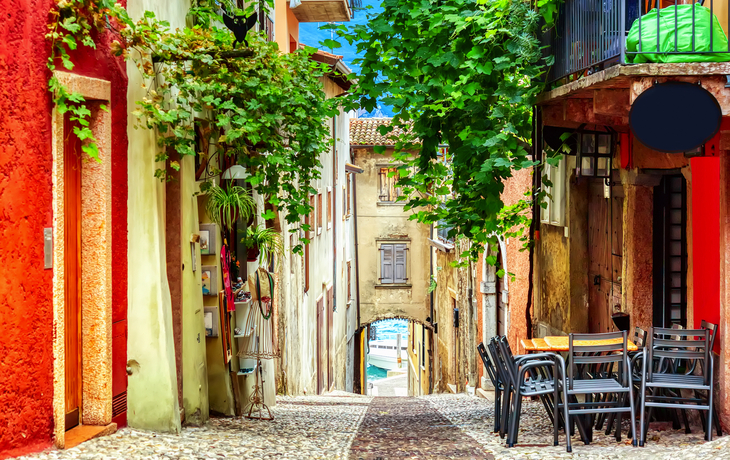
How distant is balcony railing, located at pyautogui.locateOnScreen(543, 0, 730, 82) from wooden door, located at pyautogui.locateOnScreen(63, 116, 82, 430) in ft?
14.1

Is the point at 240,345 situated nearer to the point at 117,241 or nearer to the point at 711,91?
the point at 117,241

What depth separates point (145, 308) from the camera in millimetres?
6953

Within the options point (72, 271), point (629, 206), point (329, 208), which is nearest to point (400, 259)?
point (329, 208)

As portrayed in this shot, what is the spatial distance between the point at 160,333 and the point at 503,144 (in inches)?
149

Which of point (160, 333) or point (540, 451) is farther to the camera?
point (160, 333)

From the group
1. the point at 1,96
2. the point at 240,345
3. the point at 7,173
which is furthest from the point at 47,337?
the point at 240,345

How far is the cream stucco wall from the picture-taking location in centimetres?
689

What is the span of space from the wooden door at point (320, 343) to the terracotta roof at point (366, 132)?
10.9m

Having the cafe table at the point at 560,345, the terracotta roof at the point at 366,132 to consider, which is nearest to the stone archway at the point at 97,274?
the cafe table at the point at 560,345

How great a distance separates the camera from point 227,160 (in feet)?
32.6

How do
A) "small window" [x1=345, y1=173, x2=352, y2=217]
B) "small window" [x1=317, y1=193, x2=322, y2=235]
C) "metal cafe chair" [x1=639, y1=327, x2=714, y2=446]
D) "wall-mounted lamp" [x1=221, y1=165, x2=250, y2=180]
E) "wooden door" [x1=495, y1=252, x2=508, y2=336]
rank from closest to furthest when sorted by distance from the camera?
"metal cafe chair" [x1=639, y1=327, x2=714, y2=446] → "wall-mounted lamp" [x1=221, y1=165, x2=250, y2=180] → "wooden door" [x1=495, y1=252, x2=508, y2=336] → "small window" [x1=317, y1=193, x2=322, y2=235] → "small window" [x1=345, y1=173, x2=352, y2=217]

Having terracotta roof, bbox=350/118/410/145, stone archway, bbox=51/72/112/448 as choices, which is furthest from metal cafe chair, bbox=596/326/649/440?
terracotta roof, bbox=350/118/410/145

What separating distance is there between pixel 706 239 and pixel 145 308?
5.12 m

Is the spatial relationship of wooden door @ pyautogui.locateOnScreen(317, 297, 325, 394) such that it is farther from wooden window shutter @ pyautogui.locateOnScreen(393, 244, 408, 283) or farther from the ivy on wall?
wooden window shutter @ pyautogui.locateOnScreen(393, 244, 408, 283)
